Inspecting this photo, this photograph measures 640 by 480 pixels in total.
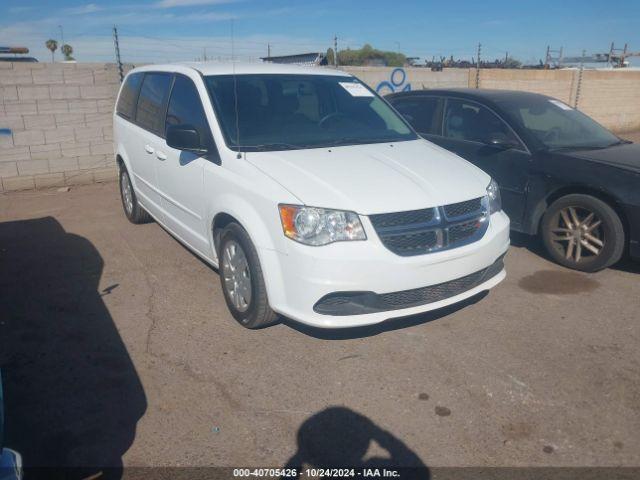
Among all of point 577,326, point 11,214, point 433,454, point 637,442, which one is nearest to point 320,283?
point 433,454

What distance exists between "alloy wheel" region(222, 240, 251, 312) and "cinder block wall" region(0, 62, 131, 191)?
5.83m

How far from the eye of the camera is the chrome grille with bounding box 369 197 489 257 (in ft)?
10.9

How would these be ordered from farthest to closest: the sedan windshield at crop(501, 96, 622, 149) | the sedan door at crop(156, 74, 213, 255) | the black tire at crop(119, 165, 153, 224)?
the black tire at crop(119, 165, 153, 224) < the sedan windshield at crop(501, 96, 622, 149) < the sedan door at crop(156, 74, 213, 255)

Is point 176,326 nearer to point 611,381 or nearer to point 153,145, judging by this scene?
point 153,145

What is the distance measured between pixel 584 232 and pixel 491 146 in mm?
1235

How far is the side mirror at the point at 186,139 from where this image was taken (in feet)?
13.0

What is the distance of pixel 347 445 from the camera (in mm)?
2746

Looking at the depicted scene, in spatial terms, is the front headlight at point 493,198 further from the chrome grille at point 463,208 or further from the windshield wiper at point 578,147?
the windshield wiper at point 578,147

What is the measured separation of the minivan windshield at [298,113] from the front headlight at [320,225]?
34.0 inches

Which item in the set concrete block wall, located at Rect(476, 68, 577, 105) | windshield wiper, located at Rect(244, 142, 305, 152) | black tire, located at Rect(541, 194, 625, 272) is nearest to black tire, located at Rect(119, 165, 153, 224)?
windshield wiper, located at Rect(244, 142, 305, 152)

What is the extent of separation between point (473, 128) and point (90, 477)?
4991mm

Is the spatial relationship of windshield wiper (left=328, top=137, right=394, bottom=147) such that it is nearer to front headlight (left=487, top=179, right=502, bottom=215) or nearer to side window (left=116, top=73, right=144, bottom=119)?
front headlight (left=487, top=179, right=502, bottom=215)

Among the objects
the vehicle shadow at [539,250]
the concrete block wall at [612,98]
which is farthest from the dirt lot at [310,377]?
the concrete block wall at [612,98]

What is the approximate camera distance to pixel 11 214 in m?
7.15
